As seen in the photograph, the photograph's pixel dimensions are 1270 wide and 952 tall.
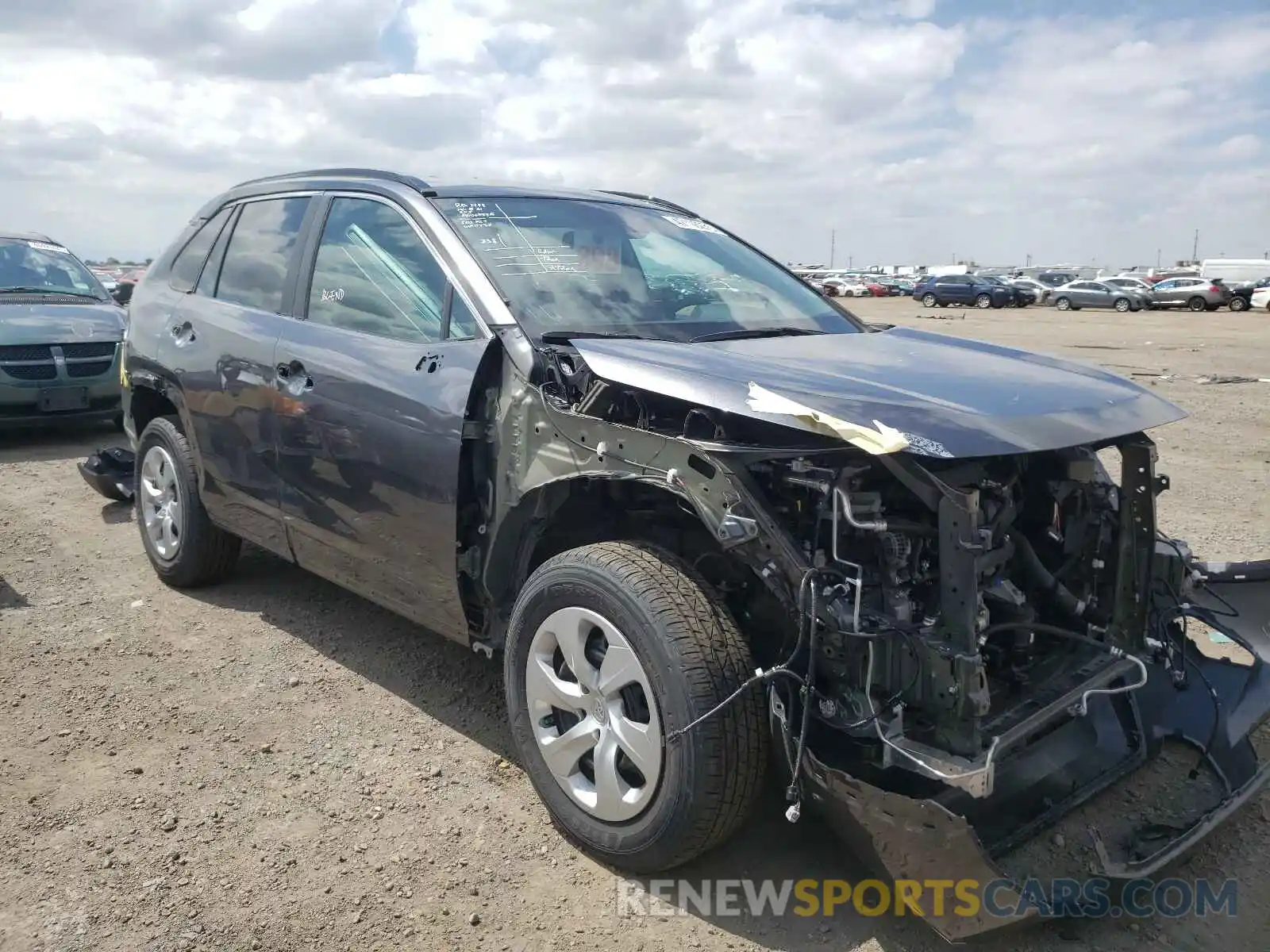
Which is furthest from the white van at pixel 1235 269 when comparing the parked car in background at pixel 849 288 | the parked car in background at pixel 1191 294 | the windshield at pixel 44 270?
the windshield at pixel 44 270

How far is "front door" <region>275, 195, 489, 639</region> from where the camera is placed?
3.23 metres

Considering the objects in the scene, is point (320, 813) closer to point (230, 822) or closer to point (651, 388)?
point (230, 822)

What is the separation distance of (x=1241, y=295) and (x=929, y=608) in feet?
137

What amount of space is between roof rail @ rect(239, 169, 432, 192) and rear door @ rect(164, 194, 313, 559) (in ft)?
0.40

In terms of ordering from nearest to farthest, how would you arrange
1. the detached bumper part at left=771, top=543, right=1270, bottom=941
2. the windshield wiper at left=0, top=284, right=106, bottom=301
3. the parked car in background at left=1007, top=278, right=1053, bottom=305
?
the detached bumper part at left=771, top=543, right=1270, bottom=941
the windshield wiper at left=0, top=284, right=106, bottom=301
the parked car in background at left=1007, top=278, right=1053, bottom=305

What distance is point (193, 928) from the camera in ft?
8.48

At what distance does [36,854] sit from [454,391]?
1775mm

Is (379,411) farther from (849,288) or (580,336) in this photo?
(849,288)

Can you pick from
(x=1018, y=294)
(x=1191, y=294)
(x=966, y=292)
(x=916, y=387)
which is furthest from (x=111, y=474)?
(x=1018, y=294)

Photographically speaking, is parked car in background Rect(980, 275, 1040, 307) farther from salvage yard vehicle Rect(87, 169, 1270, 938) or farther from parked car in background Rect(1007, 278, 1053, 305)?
salvage yard vehicle Rect(87, 169, 1270, 938)

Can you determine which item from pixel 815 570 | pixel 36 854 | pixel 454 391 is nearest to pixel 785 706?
pixel 815 570

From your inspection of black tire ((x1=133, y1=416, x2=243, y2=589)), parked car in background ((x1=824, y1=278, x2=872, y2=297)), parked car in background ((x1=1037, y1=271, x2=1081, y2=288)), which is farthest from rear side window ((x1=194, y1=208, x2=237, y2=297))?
parked car in background ((x1=824, y1=278, x2=872, y2=297))

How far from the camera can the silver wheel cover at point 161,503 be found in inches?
191

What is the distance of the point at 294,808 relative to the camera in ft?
10.3
